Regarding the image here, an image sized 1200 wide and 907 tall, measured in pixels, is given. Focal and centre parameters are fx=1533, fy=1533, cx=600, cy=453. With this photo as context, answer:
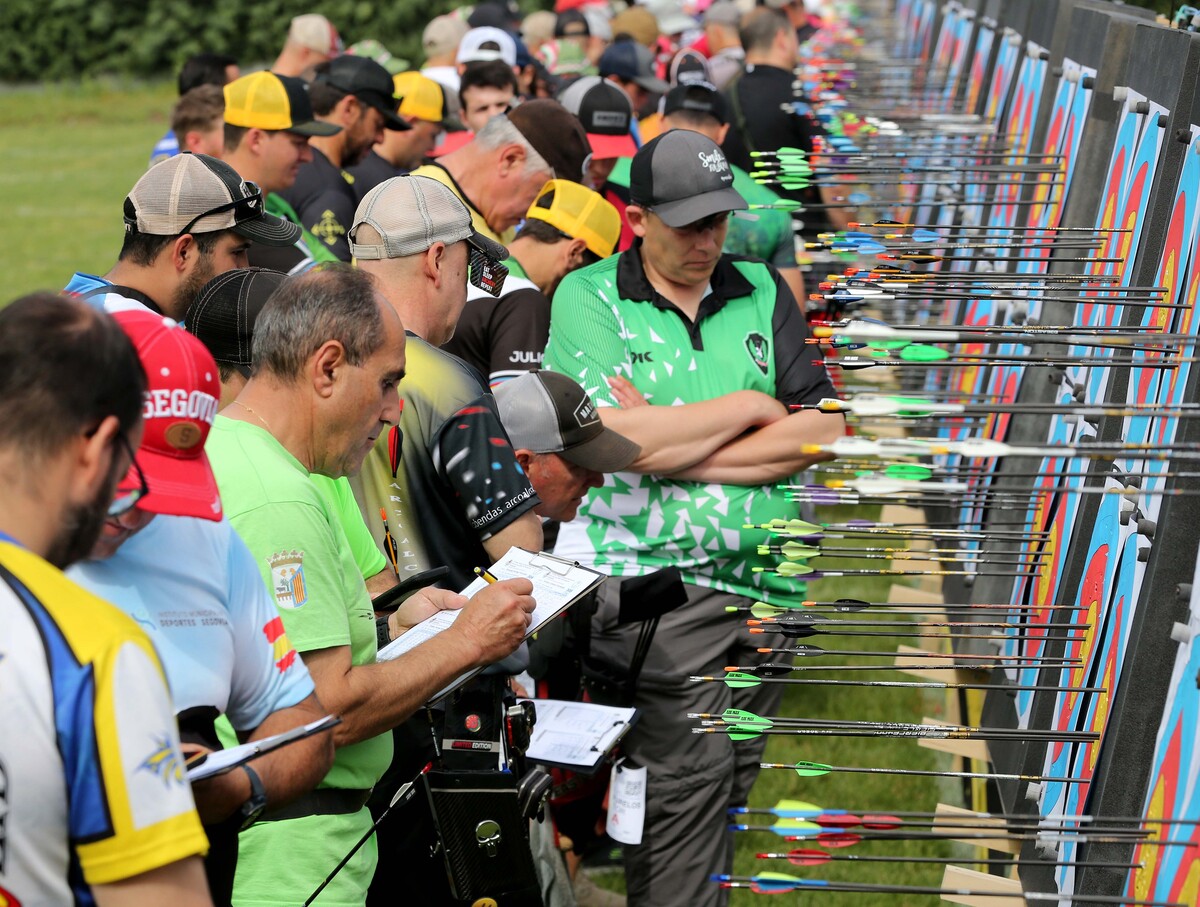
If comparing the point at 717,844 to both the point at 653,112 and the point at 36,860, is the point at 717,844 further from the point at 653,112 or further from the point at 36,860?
the point at 653,112

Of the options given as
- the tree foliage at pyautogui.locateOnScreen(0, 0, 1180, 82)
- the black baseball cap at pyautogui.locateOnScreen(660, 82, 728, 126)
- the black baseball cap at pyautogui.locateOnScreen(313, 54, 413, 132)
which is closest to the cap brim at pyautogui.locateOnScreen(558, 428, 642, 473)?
the black baseball cap at pyautogui.locateOnScreen(660, 82, 728, 126)

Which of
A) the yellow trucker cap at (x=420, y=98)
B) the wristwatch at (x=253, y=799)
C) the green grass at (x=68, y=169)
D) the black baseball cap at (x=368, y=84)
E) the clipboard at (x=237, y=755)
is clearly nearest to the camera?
the clipboard at (x=237, y=755)

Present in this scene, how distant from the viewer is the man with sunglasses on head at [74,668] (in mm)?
1457

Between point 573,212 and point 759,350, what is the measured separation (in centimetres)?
107

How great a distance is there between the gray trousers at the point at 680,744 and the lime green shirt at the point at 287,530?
4.74 ft

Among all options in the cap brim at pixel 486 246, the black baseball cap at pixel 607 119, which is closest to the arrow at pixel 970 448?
the cap brim at pixel 486 246

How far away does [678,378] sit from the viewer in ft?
12.5

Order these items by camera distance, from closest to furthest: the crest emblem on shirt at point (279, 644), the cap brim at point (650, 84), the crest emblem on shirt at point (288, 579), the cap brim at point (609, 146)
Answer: the crest emblem on shirt at point (279, 644), the crest emblem on shirt at point (288, 579), the cap brim at point (609, 146), the cap brim at point (650, 84)

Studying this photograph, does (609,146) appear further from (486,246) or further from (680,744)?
(680,744)

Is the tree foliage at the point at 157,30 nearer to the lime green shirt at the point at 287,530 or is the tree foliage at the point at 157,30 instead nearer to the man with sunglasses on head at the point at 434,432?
the man with sunglasses on head at the point at 434,432

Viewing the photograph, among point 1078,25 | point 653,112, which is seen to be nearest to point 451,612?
point 1078,25

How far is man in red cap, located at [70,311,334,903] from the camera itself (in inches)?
72.9

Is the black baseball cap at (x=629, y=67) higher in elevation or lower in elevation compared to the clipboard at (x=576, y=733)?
higher

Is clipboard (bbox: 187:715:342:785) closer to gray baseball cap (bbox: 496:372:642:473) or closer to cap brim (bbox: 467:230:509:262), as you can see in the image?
gray baseball cap (bbox: 496:372:642:473)
